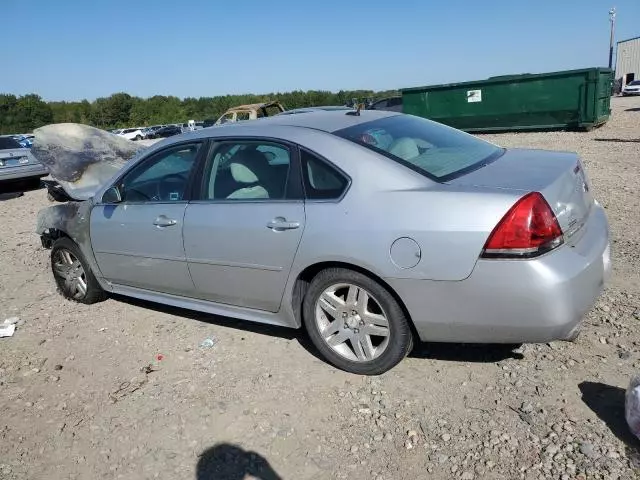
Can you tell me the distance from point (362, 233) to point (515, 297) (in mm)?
838

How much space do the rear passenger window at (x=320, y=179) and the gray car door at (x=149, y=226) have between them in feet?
3.18

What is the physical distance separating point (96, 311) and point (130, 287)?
66 cm

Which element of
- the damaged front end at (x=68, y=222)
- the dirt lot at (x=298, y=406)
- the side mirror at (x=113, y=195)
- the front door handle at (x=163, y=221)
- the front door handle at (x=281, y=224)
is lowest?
the dirt lot at (x=298, y=406)

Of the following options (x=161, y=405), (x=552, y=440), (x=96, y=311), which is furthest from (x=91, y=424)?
(x=552, y=440)

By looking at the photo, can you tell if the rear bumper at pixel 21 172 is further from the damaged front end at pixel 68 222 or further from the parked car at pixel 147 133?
the parked car at pixel 147 133

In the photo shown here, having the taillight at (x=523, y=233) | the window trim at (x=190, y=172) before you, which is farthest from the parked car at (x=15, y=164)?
the taillight at (x=523, y=233)

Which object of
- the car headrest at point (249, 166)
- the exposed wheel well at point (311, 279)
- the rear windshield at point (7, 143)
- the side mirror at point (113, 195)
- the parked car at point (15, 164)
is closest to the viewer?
the exposed wheel well at point (311, 279)

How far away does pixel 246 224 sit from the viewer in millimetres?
3318

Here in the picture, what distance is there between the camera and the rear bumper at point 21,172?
12.6m

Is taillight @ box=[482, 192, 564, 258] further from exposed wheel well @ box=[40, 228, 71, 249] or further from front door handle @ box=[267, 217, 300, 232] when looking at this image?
exposed wheel well @ box=[40, 228, 71, 249]

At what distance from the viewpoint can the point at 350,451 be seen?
8.50ft

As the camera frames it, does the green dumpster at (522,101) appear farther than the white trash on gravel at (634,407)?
Yes

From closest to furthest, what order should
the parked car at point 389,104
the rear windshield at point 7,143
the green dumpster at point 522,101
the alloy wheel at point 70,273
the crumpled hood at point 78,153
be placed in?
the alloy wheel at point 70,273 → the crumpled hood at point 78,153 → the rear windshield at point 7,143 → the green dumpster at point 522,101 → the parked car at point 389,104

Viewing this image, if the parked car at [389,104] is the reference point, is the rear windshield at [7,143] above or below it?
above
